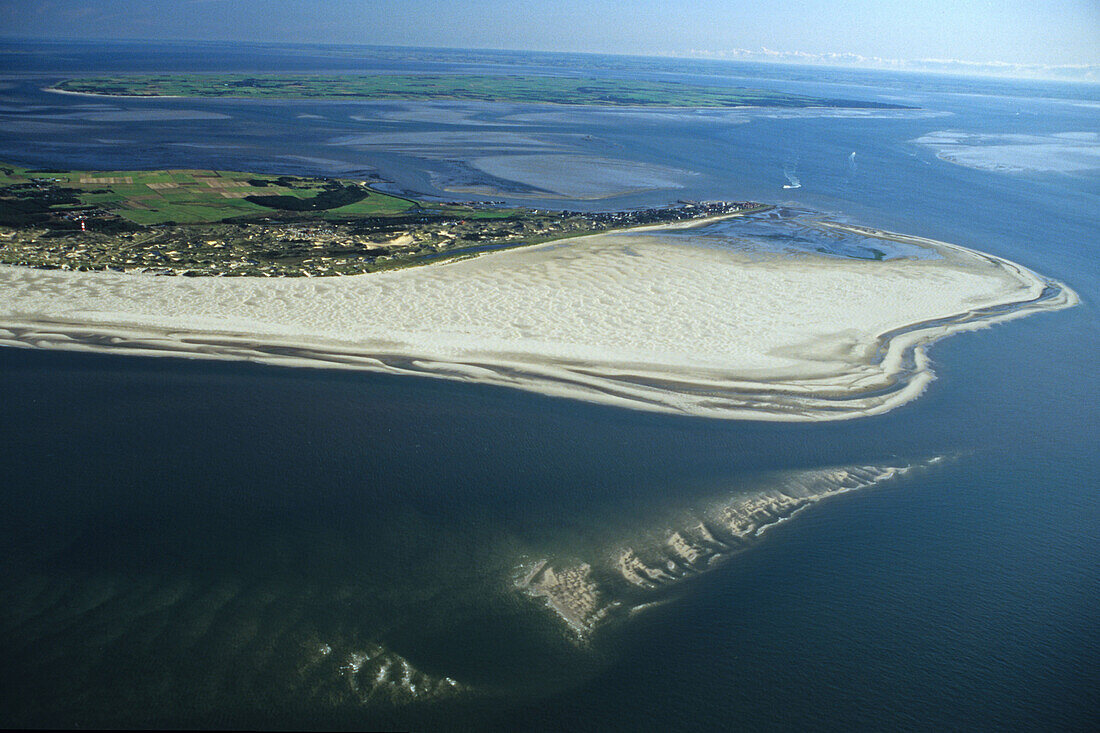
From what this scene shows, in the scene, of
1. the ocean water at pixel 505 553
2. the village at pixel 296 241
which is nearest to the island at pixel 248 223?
the village at pixel 296 241

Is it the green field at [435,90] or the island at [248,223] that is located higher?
the green field at [435,90]

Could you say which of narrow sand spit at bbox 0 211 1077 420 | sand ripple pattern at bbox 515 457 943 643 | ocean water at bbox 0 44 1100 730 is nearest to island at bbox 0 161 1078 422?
narrow sand spit at bbox 0 211 1077 420

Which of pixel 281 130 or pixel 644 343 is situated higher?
pixel 281 130

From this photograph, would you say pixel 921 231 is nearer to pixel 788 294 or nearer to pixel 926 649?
pixel 788 294

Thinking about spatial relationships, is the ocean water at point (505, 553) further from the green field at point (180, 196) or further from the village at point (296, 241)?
the green field at point (180, 196)

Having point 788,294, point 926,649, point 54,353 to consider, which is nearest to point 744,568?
point 926,649

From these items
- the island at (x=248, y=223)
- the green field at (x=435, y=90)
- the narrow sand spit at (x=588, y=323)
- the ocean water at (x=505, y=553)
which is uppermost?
the green field at (x=435, y=90)

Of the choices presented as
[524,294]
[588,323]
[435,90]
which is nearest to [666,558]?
[588,323]

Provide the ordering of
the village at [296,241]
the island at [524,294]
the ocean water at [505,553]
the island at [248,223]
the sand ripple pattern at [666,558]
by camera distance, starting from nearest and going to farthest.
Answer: the ocean water at [505,553] → the sand ripple pattern at [666,558] → the island at [524,294] → the village at [296,241] → the island at [248,223]
